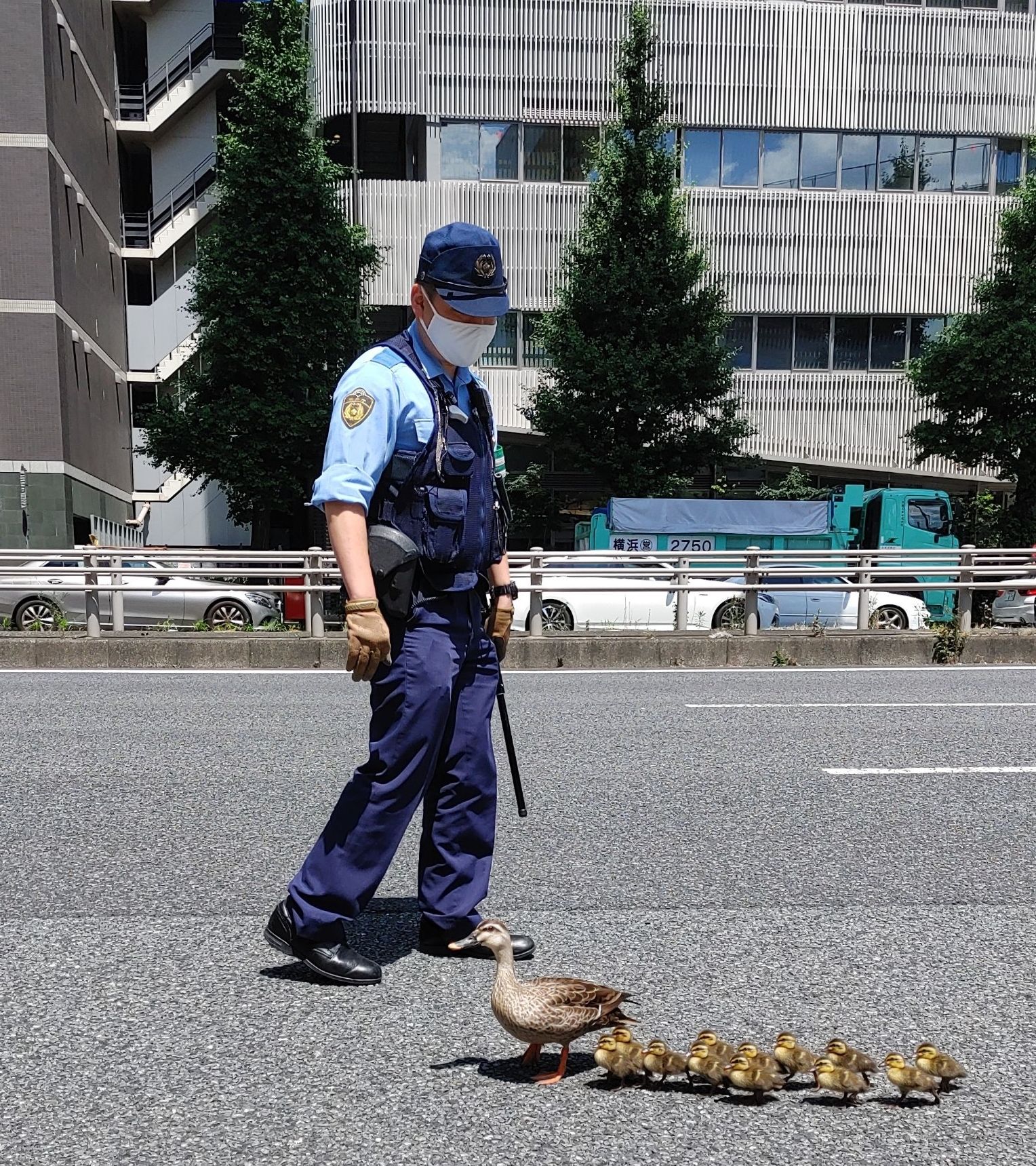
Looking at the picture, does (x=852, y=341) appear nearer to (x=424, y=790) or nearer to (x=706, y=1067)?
(x=424, y=790)

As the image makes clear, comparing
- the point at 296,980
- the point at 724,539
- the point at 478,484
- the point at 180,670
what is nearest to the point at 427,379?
the point at 478,484

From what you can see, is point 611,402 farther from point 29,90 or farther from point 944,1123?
point 944,1123

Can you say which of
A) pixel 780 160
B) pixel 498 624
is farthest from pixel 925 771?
pixel 780 160

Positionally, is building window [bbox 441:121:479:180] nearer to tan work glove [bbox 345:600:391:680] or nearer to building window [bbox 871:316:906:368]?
building window [bbox 871:316:906:368]

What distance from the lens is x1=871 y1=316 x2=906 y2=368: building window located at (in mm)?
31125

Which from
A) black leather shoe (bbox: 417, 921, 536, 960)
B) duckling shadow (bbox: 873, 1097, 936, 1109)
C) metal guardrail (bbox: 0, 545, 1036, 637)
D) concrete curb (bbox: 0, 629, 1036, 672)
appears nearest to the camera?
duckling shadow (bbox: 873, 1097, 936, 1109)

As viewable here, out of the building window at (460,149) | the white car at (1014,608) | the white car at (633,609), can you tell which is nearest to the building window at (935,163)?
the building window at (460,149)

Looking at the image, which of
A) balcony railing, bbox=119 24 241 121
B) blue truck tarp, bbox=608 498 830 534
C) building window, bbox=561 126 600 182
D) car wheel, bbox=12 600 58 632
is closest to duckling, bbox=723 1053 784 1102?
car wheel, bbox=12 600 58 632

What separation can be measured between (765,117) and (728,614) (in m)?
19.4

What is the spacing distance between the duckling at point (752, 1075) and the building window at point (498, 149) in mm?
29081

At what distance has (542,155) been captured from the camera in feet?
96.6

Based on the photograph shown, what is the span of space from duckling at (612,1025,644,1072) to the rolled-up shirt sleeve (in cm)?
153

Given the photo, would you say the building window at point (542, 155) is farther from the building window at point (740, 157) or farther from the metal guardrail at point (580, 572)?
the metal guardrail at point (580, 572)

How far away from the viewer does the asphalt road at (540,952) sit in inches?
95.5
